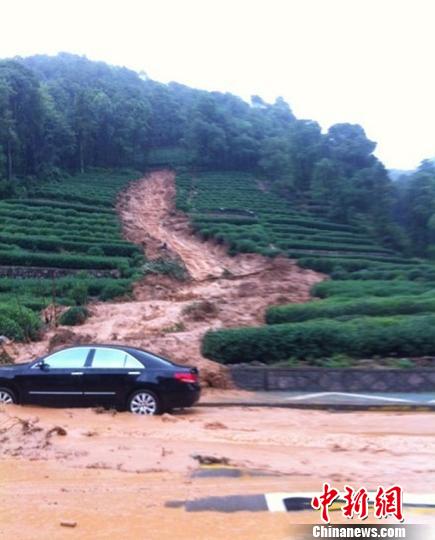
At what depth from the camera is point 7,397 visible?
1288cm

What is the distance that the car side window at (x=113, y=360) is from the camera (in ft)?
42.0

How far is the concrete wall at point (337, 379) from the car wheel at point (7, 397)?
4936mm

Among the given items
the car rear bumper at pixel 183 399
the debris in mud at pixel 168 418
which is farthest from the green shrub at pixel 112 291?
the debris in mud at pixel 168 418

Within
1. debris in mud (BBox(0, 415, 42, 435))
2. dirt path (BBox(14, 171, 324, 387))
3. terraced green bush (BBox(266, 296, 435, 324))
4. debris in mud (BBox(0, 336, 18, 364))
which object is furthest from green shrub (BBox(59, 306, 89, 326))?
debris in mud (BBox(0, 415, 42, 435))

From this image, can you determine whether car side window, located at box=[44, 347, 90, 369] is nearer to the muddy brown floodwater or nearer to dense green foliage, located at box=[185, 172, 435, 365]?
the muddy brown floodwater

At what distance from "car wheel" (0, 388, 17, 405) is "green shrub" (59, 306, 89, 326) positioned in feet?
40.2

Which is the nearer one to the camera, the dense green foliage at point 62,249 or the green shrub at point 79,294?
the green shrub at point 79,294

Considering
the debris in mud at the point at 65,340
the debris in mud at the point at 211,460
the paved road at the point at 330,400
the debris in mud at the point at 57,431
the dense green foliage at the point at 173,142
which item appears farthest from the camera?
the dense green foliage at the point at 173,142

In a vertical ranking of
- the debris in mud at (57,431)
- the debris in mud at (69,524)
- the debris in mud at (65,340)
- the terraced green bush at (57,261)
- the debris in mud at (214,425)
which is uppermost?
the debris in mud at (69,524)

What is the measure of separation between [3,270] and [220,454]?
99.3ft

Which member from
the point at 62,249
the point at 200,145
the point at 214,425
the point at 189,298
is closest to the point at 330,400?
the point at 214,425

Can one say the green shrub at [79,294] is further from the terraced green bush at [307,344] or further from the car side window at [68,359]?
the car side window at [68,359]

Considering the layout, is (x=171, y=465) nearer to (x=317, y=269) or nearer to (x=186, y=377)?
(x=186, y=377)

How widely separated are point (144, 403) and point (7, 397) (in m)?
2.24
